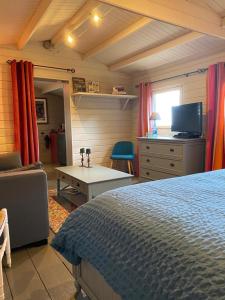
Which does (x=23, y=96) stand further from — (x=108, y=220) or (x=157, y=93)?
(x=108, y=220)

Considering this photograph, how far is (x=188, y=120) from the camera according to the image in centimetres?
385

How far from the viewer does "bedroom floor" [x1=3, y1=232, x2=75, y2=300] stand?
162 cm

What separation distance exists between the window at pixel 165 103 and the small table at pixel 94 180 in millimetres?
1990

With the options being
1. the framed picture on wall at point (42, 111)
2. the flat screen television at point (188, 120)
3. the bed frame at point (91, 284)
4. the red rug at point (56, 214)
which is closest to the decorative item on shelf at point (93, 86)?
the flat screen television at point (188, 120)

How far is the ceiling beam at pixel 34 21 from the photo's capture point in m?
2.62

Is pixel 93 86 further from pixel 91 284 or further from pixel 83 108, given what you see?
pixel 91 284

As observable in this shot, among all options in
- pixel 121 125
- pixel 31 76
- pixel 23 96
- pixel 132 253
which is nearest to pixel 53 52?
pixel 31 76

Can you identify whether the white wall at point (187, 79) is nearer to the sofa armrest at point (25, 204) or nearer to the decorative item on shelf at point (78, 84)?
the decorative item on shelf at point (78, 84)

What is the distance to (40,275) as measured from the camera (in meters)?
1.82

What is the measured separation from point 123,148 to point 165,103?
51.2 inches

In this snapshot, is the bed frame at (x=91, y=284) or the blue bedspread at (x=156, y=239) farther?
the bed frame at (x=91, y=284)

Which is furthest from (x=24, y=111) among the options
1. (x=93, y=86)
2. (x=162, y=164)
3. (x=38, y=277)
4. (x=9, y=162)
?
(x=38, y=277)

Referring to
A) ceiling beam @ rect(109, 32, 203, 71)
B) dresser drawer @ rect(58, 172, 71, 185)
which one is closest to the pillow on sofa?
dresser drawer @ rect(58, 172, 71, 185)

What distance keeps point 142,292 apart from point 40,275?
125 centimetres
